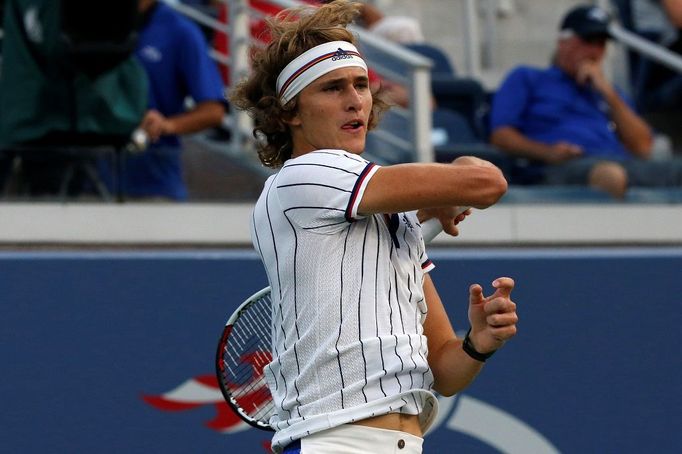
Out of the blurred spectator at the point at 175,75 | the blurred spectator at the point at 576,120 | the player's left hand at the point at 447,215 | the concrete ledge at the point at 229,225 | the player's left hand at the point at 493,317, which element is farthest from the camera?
the blurred spectator at the point at 576,120

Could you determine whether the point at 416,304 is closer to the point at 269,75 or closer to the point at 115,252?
the point at 269,75

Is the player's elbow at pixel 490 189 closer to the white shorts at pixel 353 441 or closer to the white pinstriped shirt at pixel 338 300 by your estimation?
the white pinstriped shirt at pixel 338 300

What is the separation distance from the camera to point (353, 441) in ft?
8.80

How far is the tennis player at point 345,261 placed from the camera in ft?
8.66

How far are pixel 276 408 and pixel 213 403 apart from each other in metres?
1.62

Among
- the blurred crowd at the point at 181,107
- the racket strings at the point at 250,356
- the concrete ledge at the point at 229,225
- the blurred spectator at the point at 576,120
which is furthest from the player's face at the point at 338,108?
the blurred spectator at the point at 576,120

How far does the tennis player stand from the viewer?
2641 mm

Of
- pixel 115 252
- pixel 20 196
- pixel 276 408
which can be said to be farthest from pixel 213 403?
pixel 276 408

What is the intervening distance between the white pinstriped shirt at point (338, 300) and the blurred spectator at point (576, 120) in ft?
9.33

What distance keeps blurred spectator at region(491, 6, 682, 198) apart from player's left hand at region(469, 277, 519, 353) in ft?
8.87

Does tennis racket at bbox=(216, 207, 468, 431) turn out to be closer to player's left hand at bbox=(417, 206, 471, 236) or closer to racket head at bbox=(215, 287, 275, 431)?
racket head at bbox=(215, 287, 275, 431)

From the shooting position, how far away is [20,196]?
478 centimetres

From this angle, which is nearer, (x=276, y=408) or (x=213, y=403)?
(x=276, y=408)

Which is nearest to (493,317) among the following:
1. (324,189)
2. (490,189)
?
(490,189)
